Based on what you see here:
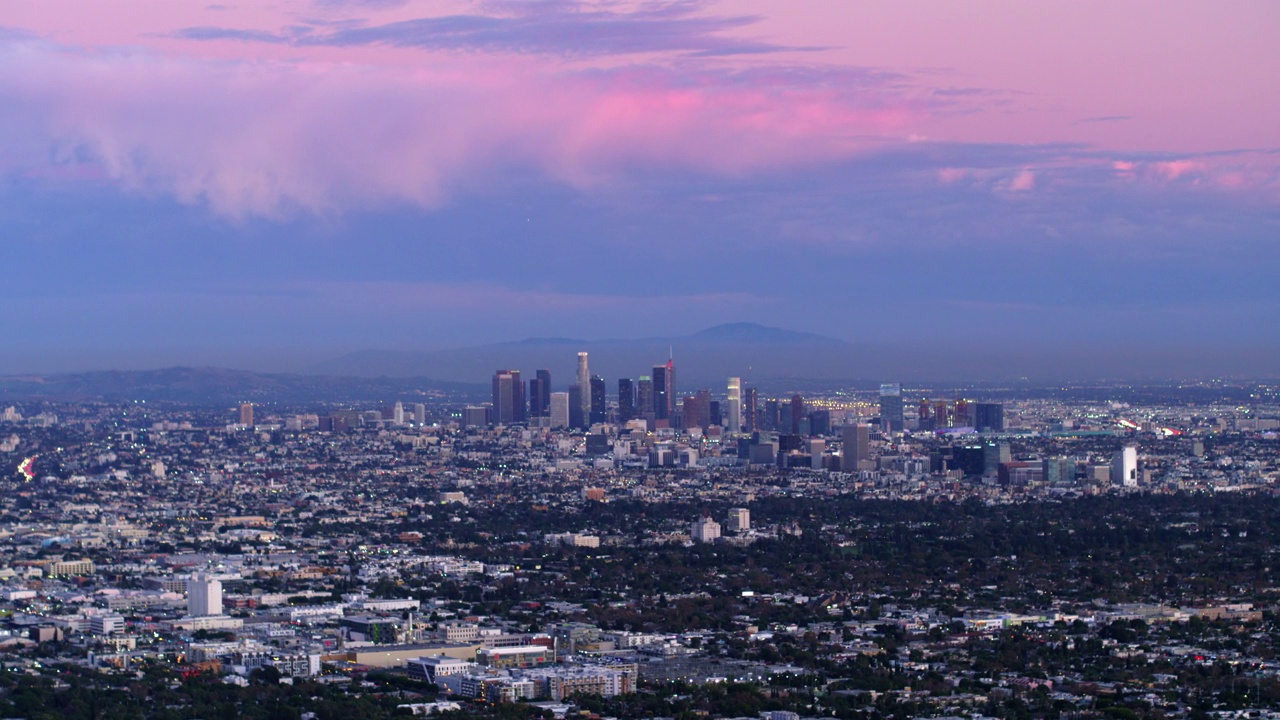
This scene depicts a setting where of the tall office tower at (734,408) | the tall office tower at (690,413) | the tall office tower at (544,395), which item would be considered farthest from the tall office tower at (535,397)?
the tall office tower at (734,408)

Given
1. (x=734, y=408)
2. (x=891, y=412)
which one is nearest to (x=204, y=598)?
(x=734, y=408)

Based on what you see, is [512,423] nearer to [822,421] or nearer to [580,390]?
[580,390]

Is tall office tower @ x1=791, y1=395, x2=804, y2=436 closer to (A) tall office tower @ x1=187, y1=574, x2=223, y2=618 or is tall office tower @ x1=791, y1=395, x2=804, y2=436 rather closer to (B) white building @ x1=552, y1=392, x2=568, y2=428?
(B) white building @ x1=552, y1=392, x2=568, y2=428

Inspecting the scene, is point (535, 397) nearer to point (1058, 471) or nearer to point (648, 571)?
point (1058, 471)

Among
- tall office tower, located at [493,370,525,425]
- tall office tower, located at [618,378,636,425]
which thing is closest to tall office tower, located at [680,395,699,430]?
tall office tower, located at [618,378,636,425]

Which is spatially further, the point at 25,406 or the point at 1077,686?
the point at 25,406

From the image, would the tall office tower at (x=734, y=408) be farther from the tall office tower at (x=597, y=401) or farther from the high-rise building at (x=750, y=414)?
the tall office tower at (x=597, y=401)

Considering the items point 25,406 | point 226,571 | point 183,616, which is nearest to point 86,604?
point 183,616
